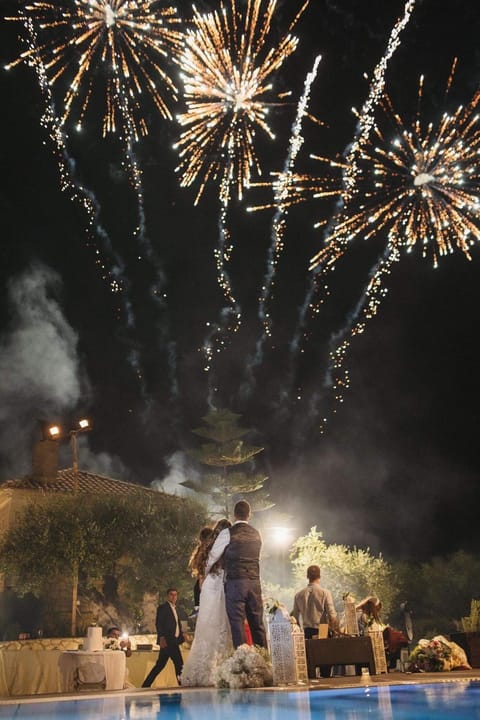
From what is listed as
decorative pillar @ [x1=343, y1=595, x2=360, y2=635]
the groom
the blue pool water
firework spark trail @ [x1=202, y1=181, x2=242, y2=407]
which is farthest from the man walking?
firework spark trail @ [x1=202, y1=181, x2=242, y2=407]

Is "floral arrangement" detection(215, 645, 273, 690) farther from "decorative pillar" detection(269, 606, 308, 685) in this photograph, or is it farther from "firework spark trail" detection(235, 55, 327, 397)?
"firework spark trail" detection(235, 55, 327, 397)

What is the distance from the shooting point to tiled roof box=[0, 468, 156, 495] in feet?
89.4

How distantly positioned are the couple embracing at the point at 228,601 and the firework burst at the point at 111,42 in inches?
341

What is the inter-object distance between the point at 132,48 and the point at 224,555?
397 inches

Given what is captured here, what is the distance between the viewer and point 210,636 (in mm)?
8141

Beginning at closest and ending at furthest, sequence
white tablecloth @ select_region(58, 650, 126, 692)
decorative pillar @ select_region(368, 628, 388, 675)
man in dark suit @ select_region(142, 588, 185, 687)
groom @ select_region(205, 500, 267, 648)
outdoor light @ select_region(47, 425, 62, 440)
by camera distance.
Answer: groom @ select_region(205, 500, 267, 648) → decorative pillar @ select_region(368, 628, 388, 675) → white tablecloth @ select_region(58, 650, 126, 692) → man in dark suit @ select_region(142, 588, 185, 687) → outdoor light @ select_region(47, 425, 62, 440)

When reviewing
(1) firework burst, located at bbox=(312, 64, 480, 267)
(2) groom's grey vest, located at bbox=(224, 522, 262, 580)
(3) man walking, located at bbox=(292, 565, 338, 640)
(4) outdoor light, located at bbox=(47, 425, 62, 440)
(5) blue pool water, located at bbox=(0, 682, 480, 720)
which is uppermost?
(1) firework burst, located at bbox=(312, 64, 480, 267)

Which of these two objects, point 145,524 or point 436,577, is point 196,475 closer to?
point 436,577

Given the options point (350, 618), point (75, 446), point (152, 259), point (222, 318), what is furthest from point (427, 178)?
point (222, 318)

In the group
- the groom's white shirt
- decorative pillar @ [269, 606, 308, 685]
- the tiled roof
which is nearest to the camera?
decorative pillar @ [269, 606, 308, 685]

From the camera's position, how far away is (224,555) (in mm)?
8266

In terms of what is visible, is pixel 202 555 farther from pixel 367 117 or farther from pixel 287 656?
pixel 367 117

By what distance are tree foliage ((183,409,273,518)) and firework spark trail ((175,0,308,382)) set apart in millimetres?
19246

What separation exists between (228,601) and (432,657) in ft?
9.78
